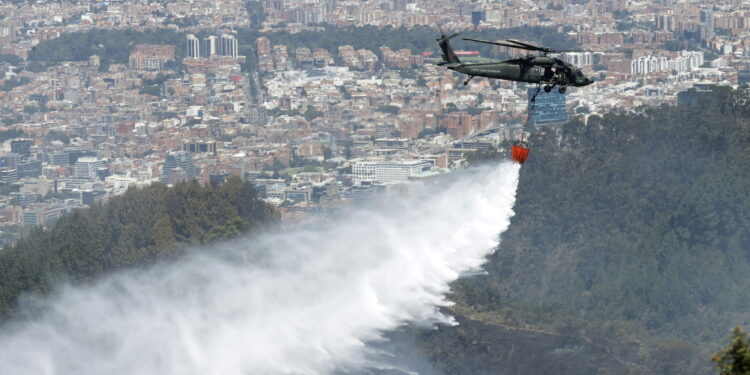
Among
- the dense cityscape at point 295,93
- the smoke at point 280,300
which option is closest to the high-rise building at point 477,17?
the dense cityscape at point 295,93

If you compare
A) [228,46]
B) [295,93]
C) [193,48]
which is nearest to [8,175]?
[295,93]

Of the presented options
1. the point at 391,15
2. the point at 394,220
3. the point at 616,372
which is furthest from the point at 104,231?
the point at 391,15

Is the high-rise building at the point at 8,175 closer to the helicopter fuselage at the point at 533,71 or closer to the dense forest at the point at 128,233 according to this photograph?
the dense forest at the point at 128,233

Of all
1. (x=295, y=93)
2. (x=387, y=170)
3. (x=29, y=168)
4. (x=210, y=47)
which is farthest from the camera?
(x=210, y=47)

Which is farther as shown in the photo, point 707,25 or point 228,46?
point 228,46

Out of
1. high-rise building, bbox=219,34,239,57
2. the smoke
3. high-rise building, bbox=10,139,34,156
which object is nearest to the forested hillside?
the smoke

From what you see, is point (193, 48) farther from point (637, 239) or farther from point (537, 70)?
point (537, 70)
